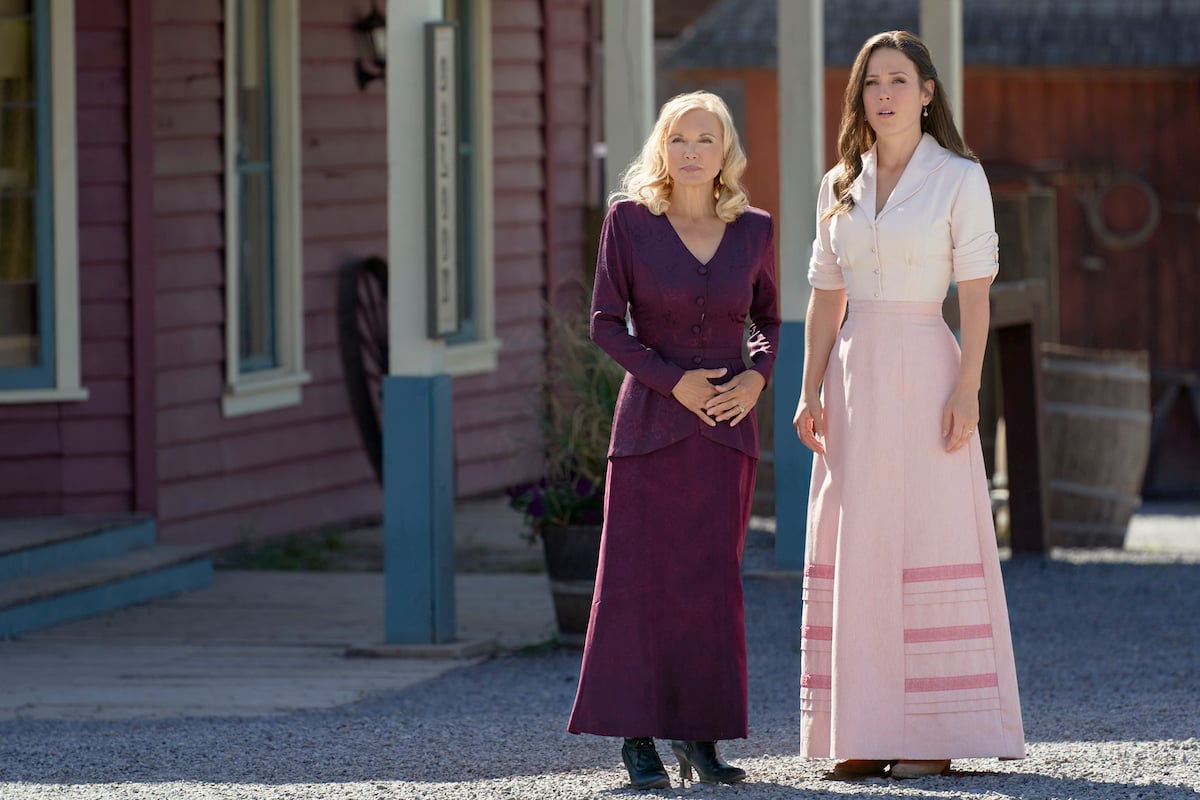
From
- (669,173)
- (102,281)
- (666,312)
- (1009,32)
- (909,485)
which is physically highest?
(1009,32)

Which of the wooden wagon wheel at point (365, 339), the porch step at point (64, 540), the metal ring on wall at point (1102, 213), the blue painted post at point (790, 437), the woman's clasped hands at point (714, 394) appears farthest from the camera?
the metal ring on wall at point (1102, 213)

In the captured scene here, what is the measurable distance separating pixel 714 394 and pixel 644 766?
867 mm

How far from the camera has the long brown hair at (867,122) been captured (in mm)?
4832

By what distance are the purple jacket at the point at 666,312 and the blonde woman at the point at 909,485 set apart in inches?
9.9

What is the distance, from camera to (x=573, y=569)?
718 centimetres

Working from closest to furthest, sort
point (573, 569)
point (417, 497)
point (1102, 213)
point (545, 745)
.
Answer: point (545, 745) → point (417, 497) → point (573, 569) → point (1102, 213)

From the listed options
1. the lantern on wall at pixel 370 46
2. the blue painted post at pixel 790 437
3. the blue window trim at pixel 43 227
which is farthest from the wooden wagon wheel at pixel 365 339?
the blue painted post at pixel 790 437

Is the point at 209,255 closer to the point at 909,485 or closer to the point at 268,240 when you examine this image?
the point at 268,240

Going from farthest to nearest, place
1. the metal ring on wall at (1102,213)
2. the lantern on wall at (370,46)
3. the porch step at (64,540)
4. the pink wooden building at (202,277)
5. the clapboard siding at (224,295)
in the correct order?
the metal ring on wall at (1102,213), the lantern on wall at (370,46), the clapboard siding at (224,295), the pink wooden building at (202,277), the porch step at (64,540)

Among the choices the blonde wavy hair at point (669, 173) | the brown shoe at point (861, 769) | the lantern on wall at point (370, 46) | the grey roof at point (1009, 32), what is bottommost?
the brown shoe at point (861, 769)

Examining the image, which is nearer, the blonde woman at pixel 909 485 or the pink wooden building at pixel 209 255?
the blonde woman at pixel 909 485

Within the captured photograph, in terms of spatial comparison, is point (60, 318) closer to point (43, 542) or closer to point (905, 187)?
point (43, 542)

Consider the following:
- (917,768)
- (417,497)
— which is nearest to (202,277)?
(417,497)

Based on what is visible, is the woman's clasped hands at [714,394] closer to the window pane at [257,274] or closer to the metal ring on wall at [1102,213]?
the window pane at [257,274]
